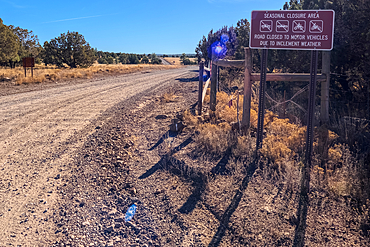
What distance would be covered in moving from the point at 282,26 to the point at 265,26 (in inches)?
12.2

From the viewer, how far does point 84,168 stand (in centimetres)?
482

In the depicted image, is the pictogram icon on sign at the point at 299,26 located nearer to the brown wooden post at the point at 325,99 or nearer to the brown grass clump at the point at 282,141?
the brown wooden post at the point at 325,99

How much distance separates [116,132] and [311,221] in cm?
476

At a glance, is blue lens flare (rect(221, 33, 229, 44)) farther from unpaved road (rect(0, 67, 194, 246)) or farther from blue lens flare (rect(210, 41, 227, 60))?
unpaved road (rect(0, 67, 194, 246))

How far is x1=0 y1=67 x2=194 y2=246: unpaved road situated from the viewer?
3360 millimetres

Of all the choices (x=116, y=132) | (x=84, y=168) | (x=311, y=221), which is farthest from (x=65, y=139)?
(x=311, y=221)

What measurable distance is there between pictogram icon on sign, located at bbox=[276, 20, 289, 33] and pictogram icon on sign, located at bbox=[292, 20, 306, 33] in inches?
5.0

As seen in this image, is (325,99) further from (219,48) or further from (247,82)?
(219,48)

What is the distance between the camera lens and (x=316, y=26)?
4.90 m

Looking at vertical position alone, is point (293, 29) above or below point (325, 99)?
above

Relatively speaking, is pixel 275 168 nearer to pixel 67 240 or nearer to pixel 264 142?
pixel 264 142

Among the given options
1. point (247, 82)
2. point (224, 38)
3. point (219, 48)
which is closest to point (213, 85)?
point (247, 82)

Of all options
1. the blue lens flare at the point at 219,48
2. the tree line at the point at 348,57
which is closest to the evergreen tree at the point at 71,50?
the blue lens flare at the point at 219,48

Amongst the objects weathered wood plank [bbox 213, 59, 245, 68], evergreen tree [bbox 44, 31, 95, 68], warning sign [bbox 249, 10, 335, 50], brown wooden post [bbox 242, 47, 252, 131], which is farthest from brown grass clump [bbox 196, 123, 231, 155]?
evergreen tree [bbox 44, 31, 95, 68]
